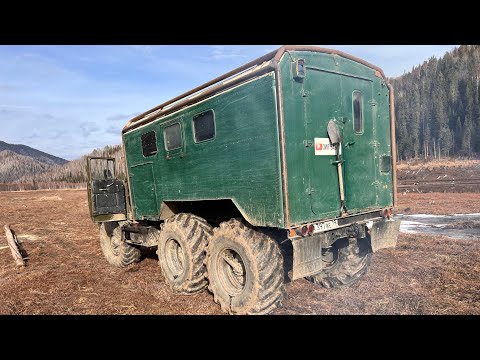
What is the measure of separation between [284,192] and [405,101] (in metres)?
79.3

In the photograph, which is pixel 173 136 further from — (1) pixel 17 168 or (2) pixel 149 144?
(1) pixel 17 168

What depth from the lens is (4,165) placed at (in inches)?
2709

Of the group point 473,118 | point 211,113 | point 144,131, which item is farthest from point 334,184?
point 473,118

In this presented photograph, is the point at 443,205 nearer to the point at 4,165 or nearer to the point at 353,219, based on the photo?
the point at 353,219

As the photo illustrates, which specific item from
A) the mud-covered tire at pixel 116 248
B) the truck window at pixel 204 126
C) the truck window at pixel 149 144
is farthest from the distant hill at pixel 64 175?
the truck window at pixel 204 126

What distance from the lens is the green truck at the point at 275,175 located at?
4.32 metres

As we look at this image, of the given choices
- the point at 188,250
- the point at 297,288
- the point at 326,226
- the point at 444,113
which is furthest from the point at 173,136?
the point at 444,113

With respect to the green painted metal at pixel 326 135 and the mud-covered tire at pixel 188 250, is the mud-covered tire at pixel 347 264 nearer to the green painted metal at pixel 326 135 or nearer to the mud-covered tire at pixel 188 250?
the green painted metal at pixel 326 135

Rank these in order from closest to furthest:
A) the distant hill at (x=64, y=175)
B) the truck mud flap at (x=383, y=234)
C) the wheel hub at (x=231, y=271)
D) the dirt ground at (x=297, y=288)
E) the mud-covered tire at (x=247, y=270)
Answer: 1. the mud-covered tire at (x=247, y=270)
2. the dirt ground at (x=297, y=288)
3. the wheel hub at (x=231, y=271)
4. the truck mud flap at (x=383, y=234)
5. the distant hill at (x=64, y=175)

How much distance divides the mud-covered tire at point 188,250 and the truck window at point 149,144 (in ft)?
5.40

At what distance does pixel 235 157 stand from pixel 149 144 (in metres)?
3.00

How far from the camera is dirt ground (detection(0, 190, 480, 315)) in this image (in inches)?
193

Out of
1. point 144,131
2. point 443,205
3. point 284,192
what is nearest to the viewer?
point 284,192

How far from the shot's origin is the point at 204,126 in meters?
5.45
